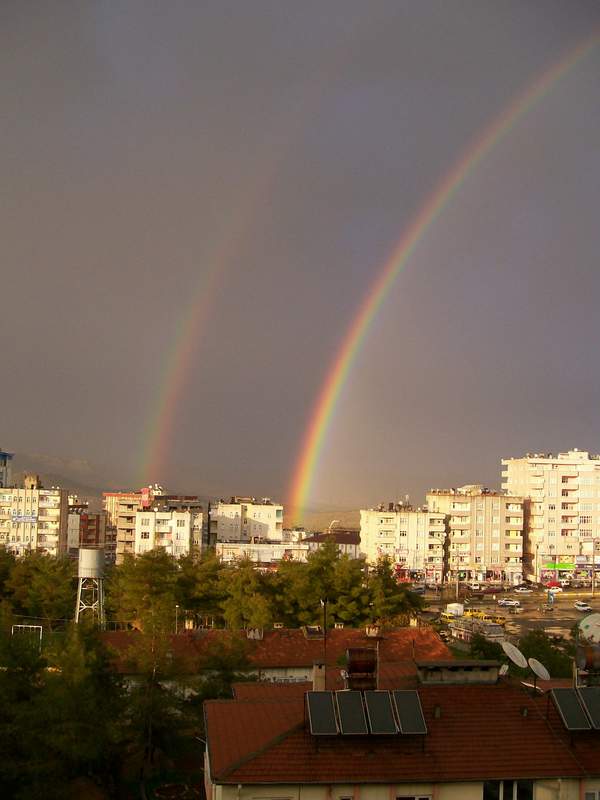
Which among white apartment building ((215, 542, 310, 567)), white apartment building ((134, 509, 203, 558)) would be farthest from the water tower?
white apartment building ((134, 509, 203, 558))

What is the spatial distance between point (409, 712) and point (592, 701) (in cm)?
216

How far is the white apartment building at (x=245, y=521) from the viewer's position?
6525cm

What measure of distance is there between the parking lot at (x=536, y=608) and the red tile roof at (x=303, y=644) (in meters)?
13.1

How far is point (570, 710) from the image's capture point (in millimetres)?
8852

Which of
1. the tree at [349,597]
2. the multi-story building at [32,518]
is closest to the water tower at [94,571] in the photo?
the tree at [349,597]

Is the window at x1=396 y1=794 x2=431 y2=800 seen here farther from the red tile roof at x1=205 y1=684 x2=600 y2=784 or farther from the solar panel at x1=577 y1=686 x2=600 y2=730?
the solar panel at x1=577 y1=686 x2=600 y2=730

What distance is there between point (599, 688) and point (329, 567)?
20.1 metres

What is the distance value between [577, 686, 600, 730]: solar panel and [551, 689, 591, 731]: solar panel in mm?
63

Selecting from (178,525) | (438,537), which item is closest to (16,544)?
(178,525)

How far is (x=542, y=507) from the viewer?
67.1 meters

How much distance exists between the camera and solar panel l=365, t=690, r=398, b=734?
8.36 metres

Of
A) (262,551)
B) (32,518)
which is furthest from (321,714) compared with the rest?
(32,518)

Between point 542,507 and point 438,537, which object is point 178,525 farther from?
point 542,507

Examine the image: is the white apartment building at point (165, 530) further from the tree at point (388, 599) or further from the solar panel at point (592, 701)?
the solar panel at point (592, 701)
